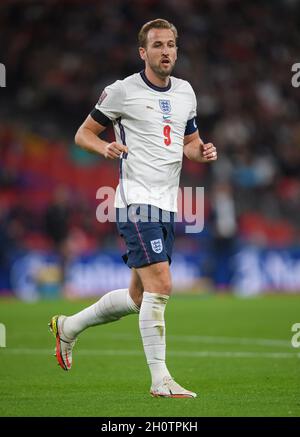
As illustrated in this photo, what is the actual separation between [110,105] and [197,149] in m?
0.82

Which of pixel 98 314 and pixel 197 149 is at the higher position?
pixel 197 149

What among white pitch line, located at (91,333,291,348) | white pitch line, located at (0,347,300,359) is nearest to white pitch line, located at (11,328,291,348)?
white pitch line, located at (91,333,291,348)

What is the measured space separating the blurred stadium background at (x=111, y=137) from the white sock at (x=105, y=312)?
36.5ft

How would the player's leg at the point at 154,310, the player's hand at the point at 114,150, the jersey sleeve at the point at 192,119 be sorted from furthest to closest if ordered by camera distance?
the jersey sleeve at the point at 192,119 < the player's leg at the point at 154,310 < the player's hand at the point at 114,150

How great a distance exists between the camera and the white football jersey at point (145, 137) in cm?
692

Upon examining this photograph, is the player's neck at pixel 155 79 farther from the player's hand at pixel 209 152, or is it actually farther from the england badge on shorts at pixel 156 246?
the england badge on shorts at pixel 156 246

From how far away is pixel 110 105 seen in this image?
7.00 meters

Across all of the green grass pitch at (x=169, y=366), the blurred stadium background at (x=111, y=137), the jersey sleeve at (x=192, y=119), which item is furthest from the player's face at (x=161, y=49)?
the blurred stadium background at (x=111, y=137)

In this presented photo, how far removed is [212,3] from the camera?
2384 cm

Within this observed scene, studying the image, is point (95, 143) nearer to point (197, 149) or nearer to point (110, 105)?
point (110, 105)

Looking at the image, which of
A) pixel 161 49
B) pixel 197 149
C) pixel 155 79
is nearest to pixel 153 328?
pixel 197 149

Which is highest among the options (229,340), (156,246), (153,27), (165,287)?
(153,27)

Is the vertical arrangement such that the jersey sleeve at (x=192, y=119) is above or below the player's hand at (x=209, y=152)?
above

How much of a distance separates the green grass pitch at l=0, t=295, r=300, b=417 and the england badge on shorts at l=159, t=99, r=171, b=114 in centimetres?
204
